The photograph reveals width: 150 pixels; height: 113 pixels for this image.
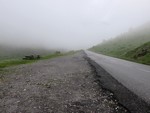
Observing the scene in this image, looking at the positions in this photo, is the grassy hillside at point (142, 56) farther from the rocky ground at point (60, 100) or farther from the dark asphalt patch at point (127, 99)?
the rocky ground at point (60, 100)

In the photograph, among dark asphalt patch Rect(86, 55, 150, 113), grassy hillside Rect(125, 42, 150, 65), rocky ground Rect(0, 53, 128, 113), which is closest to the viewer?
dark asphalt patch Rect(86, 55, 150, 113)

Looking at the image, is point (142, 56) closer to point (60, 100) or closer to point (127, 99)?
point (127, 99)

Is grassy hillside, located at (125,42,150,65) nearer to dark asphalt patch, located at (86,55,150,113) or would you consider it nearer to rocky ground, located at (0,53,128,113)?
dark asphalt patch, located at (86,55,150,113)

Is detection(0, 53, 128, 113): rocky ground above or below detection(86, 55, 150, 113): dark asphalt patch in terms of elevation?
below

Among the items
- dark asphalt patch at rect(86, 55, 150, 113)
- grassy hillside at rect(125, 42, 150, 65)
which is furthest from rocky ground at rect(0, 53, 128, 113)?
grassy hillside at rect(125, 42, 150, 65)

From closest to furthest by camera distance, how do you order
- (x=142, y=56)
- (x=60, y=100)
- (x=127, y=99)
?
(x=127, y=99), (x=60, y=100), (x=142, y=56)

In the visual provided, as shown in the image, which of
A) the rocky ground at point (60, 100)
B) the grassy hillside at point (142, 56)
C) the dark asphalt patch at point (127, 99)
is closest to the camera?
the dark asphalt patch at point (127, 99)

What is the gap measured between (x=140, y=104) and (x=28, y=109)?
7.02 metres

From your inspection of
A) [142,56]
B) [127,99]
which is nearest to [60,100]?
[127,99]

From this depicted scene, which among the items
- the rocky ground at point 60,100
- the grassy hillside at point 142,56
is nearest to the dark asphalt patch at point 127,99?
the rocky ground at point 60,100

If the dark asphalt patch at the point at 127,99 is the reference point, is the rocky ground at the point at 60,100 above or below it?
below

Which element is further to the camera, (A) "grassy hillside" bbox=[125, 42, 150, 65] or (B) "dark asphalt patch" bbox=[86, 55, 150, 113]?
(A) "grassy hillside" bbox=[125, 42, 150, 65]

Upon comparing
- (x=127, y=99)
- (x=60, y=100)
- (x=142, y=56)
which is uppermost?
(x=142, y=56)

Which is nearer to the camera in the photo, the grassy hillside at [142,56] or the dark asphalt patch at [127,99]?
the dark asphalt patch at [127,99]
